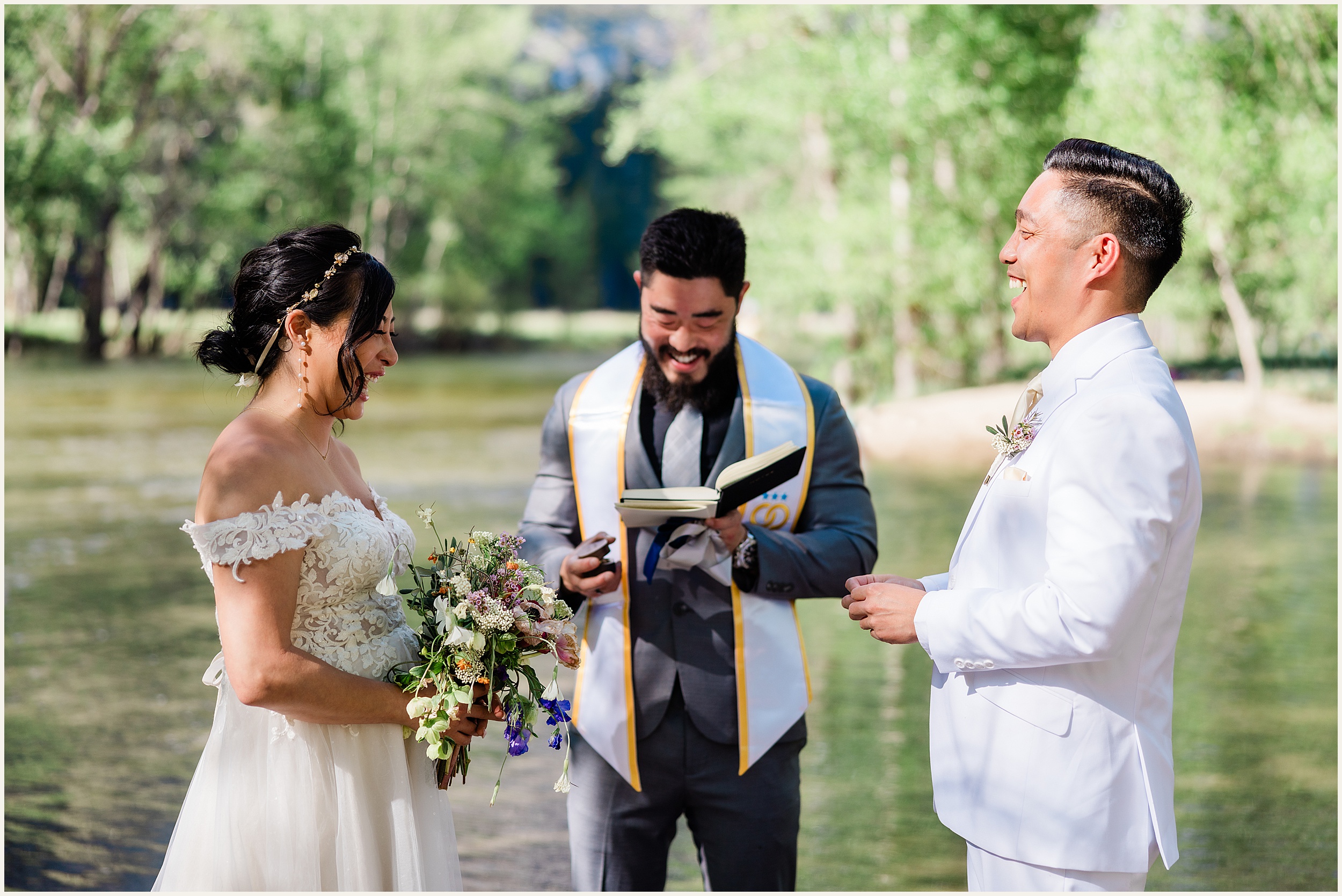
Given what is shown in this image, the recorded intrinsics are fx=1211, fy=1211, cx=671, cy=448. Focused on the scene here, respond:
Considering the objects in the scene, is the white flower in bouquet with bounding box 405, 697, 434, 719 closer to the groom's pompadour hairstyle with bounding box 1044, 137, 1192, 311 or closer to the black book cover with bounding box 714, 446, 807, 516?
the black book cover with bounding box 714, 446, 807, 516

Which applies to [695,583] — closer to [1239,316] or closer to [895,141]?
[895,141]

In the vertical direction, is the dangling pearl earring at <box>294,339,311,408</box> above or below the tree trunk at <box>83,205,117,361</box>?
below

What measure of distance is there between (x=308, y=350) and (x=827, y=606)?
7450 mm

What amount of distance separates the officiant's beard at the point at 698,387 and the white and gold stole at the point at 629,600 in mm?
45

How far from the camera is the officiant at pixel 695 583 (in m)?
3.19

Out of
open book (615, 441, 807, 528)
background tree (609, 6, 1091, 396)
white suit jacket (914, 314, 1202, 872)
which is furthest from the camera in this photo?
background tree (609, 6, 1091, 396)

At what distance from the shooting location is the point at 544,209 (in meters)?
48.0

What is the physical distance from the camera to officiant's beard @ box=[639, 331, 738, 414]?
3354 millimetres

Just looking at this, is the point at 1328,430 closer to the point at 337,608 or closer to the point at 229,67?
the point at 337,608

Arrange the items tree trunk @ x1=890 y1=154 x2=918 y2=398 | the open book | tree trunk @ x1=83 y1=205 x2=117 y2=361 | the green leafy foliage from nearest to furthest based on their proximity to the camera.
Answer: the open book, the green leafy foliage, tree trunk @ x1=890 y1=154 x2=918 y2=398, tree trunk @ x1=83 y1=205 x2=117 y2=361

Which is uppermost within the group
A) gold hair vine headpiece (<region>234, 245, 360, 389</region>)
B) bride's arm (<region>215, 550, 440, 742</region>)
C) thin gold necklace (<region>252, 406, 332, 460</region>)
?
gold hair vine headpiece (<region>234, 245, 360, 389</region>)

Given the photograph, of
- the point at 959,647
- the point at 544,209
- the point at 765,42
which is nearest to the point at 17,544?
the point at 959,647

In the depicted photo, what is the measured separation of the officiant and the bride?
0.63m

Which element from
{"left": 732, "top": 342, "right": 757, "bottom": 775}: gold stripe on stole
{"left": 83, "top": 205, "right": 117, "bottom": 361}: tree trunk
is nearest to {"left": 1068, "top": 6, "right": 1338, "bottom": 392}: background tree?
{"left": 732, "top": 342, "right": 757, "bottom": 775}: gold stripe on stole
